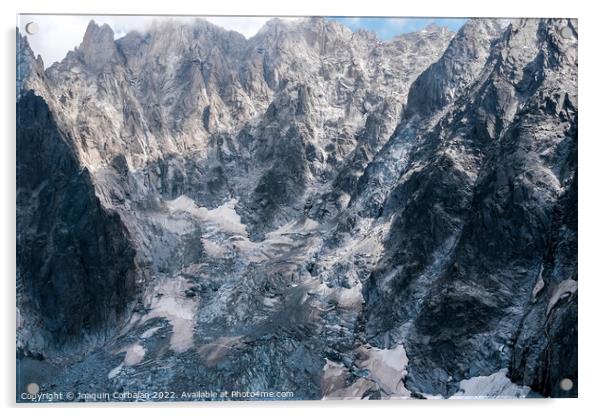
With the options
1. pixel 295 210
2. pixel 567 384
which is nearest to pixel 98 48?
pixel 295 210

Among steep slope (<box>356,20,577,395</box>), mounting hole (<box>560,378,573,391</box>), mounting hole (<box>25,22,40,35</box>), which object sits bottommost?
mounting hole (<box>560,378,573,391</box>)

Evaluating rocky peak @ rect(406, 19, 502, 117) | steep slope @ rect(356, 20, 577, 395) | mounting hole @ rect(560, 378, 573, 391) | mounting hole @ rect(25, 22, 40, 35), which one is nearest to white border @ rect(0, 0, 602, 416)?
mounting hole @ rect(560, 378, 573, 391)

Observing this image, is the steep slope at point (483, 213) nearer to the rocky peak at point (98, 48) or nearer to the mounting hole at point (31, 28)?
the rocky peak at point (98, 48)

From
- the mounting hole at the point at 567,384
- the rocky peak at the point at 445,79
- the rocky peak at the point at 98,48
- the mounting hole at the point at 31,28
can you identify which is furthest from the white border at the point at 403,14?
the rocky peak at the point at 445,79

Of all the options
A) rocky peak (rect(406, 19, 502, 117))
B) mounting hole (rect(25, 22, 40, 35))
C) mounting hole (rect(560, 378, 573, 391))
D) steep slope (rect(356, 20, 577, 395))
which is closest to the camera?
mounting hole (rect(560, 378, 573, 391))

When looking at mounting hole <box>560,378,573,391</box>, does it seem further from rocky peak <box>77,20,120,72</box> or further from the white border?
rocky peak <box>77,20,120,72</box>

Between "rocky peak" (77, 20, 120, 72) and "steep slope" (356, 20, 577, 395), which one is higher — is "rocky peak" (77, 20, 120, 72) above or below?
above
